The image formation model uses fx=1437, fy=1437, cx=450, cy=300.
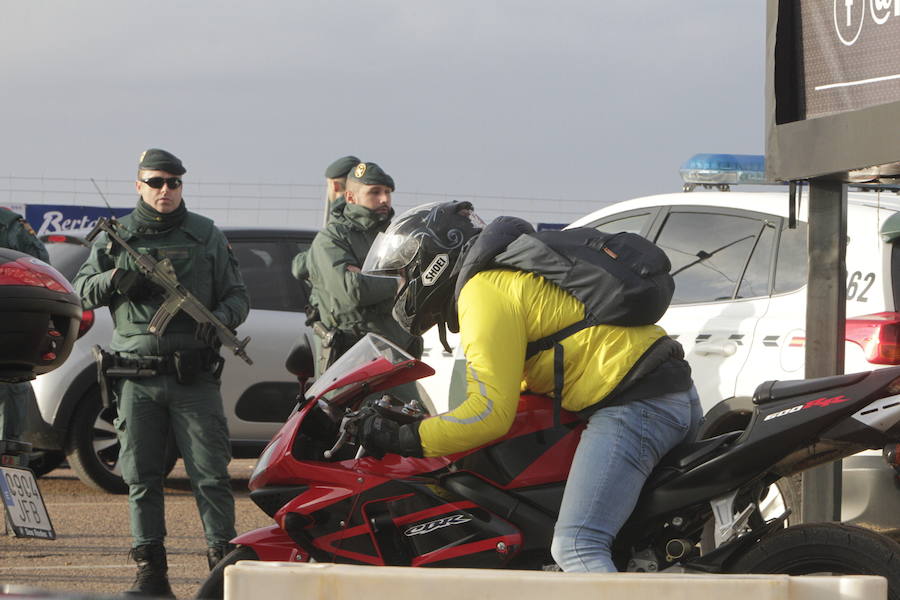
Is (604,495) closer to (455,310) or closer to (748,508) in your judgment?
(748,508)

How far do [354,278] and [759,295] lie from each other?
7.08ft

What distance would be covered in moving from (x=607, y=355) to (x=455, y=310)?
55 centimetres

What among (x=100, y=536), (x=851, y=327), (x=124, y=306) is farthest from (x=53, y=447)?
(x=851, y=327)

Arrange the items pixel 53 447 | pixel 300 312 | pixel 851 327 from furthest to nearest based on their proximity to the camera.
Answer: pixel 300 312 → pixel 53 447 → pixel 851 327

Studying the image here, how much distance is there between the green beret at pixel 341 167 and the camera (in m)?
9.60

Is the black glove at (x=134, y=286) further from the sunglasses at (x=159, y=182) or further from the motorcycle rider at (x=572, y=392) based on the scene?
the motorcycle rider at (x=572, y=392)

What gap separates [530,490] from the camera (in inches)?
156

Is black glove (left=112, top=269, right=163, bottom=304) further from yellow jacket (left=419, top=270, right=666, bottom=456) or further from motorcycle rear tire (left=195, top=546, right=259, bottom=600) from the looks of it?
yellow jacket (left=419, top=270, right=666, bottom=456)

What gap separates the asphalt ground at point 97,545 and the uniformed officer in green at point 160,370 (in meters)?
0.35

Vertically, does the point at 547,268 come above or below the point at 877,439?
above

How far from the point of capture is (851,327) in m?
5.93

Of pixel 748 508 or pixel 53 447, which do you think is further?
pixel 53 447

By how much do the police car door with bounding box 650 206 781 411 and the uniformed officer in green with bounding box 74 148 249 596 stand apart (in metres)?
2.13

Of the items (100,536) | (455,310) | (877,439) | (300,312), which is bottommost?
(100,536)
